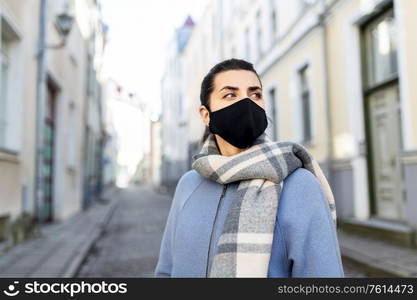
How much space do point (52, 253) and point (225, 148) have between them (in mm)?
6159

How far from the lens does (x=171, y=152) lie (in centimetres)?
3969

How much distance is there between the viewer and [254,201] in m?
1.40

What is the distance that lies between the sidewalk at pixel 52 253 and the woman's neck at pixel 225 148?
4364 mm

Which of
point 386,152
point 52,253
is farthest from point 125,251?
point 386,152

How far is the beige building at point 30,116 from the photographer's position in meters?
7.77

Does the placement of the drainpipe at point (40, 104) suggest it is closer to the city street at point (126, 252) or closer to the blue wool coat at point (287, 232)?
the city street at point (126, 252)

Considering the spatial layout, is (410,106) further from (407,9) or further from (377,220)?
(377,220)

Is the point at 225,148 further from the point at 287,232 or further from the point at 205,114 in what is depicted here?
the point at 287,232

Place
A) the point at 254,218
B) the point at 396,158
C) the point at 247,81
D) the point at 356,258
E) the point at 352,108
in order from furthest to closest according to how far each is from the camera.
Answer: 1. the point at 352,108
2. the point at 396,158
3. the point at 356,258
4. the point at 247,81
5. the point at 254,218

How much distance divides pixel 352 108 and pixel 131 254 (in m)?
5.23

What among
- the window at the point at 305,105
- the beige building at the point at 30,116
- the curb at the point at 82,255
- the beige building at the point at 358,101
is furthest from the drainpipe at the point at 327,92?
the beige building at the point at 30,116

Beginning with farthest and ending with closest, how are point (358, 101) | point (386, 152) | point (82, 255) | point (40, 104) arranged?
point (40, 104)
point (358, 101)
point (386, 152)
point (82, 255)

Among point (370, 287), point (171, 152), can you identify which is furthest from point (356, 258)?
point (171, 152)

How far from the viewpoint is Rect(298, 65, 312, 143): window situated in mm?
12219
